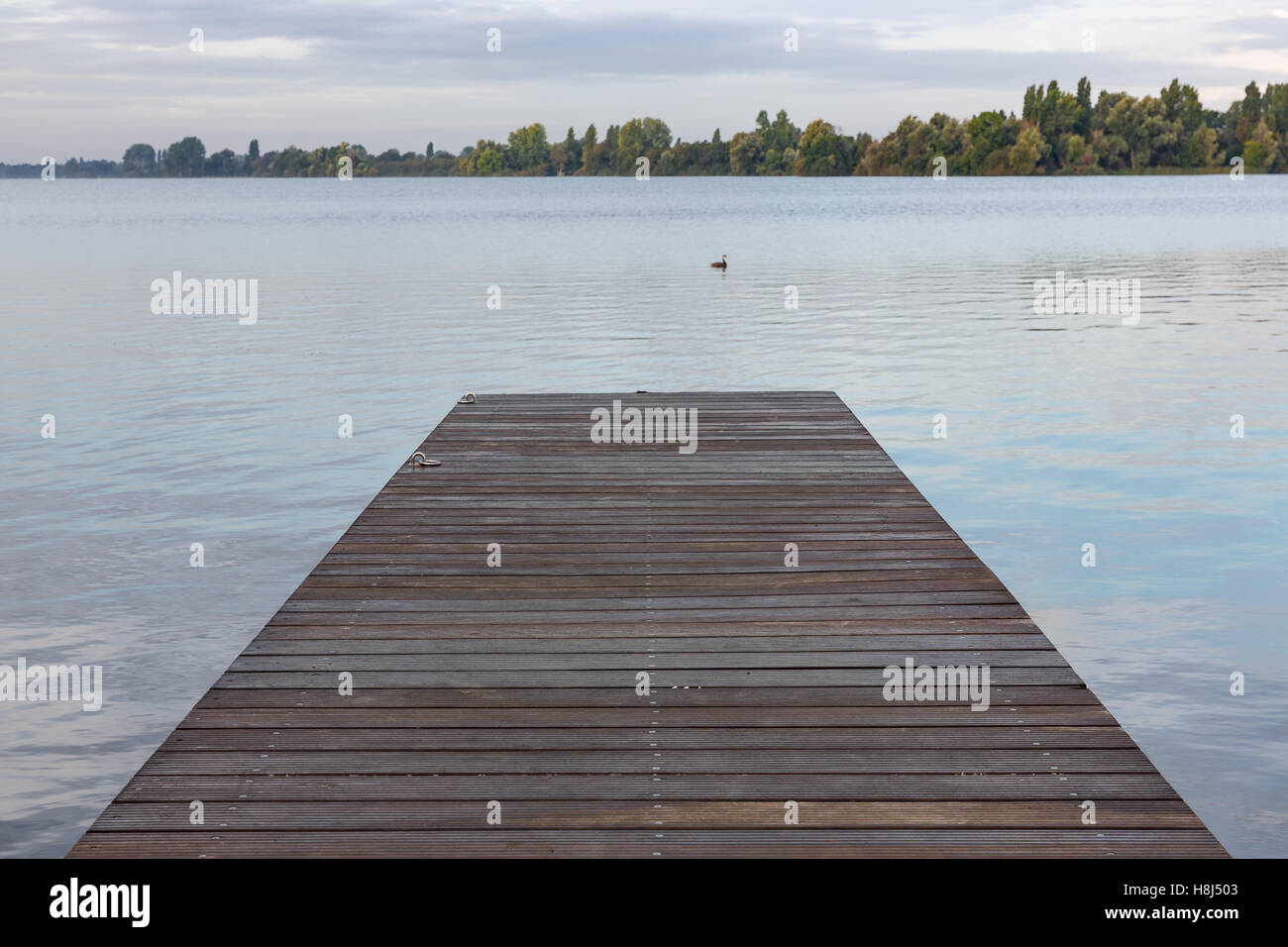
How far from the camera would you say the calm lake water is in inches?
294

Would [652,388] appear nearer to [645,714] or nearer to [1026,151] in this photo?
[645,714]

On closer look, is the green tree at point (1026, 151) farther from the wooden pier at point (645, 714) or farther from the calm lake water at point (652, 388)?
the wooden pier at point (645, 714)

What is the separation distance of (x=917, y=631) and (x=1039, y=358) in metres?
15.4

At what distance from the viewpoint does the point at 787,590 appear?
21.9 ft

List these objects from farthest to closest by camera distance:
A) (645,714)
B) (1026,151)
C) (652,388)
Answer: (1026,151), (652,388), (645,714)

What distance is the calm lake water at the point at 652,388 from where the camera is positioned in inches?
294

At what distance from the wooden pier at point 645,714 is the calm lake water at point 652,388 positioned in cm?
138

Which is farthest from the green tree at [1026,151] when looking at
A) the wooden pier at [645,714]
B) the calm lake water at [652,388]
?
the wooden pier at [645,714]

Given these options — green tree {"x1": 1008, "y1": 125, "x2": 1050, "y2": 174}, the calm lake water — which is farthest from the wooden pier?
green tree {"x1": 1008, "y1": 125, "x2": 1050, "y2": 174}

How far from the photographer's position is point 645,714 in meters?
5.05

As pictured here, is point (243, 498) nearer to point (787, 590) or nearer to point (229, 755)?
point (787, 590)

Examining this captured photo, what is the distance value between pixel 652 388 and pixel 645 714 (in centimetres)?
1321

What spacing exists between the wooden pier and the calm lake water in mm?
1378

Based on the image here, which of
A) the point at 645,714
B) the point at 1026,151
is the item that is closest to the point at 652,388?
the point at 645,714
